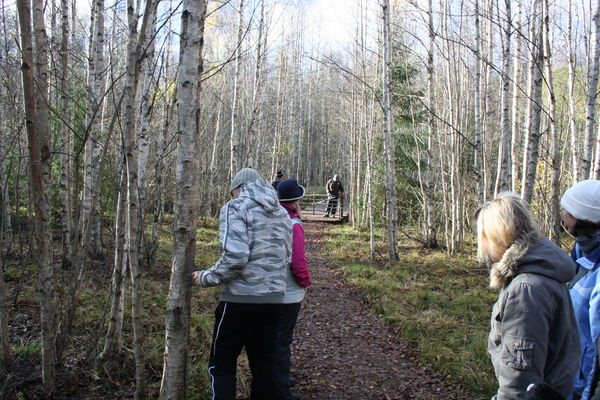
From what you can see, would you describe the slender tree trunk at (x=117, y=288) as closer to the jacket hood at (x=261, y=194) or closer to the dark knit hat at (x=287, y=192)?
the jacket hood at (x=261, y=194)

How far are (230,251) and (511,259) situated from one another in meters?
1.61

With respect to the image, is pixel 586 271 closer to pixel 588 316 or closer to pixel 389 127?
pixel 588 316

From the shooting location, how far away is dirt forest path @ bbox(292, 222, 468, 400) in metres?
4.00

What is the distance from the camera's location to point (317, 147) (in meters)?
43.3

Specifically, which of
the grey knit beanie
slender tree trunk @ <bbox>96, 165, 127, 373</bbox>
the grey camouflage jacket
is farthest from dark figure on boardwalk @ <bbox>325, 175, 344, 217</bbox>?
the grey camouflage jacket

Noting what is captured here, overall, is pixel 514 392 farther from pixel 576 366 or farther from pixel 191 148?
pixel 191 148

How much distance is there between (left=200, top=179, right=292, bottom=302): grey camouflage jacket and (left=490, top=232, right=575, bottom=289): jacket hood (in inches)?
56.0

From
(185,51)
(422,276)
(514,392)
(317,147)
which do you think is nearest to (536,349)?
(514,392)

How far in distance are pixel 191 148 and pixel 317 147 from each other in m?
41.0

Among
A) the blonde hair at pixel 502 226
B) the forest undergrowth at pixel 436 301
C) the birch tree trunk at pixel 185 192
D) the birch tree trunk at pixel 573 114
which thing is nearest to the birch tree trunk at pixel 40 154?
the birch tree trunk at pixel 185 192

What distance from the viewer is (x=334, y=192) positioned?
1808cm

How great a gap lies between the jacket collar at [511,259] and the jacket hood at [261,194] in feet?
4.88

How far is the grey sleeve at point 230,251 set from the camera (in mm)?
2668

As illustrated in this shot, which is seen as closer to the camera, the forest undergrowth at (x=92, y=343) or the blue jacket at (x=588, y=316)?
the blue jacket at (x=588, y=316)
